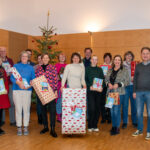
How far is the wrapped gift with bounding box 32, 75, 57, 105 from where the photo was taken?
359 centimetres

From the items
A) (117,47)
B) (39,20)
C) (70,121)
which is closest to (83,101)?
(70,121)

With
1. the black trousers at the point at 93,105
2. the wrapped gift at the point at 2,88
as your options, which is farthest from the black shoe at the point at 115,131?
the wrapped gift at the point at 2,88

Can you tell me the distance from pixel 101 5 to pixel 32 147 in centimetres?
522

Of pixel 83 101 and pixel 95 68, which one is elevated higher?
pixel 95 68

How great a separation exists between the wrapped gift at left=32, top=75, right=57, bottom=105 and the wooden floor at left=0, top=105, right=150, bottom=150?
25.9 inches

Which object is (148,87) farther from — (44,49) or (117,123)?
(44,49)

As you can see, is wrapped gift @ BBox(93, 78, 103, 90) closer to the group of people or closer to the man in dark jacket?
the group of people

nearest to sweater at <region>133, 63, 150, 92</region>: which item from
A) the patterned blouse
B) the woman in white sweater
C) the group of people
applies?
the group of people

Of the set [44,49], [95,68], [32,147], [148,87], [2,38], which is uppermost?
[2,38]

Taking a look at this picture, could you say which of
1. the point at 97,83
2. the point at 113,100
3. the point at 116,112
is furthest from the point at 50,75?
Result: the point at 116,112

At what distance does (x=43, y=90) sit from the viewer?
3621mm

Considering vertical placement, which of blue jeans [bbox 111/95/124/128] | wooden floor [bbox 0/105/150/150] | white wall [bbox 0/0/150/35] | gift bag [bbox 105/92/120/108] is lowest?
wooden floor [bbox 0/105/150/150]

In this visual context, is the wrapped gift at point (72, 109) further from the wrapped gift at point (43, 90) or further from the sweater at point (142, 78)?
the sweater at point (142, 78)

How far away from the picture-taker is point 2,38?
249 inches
